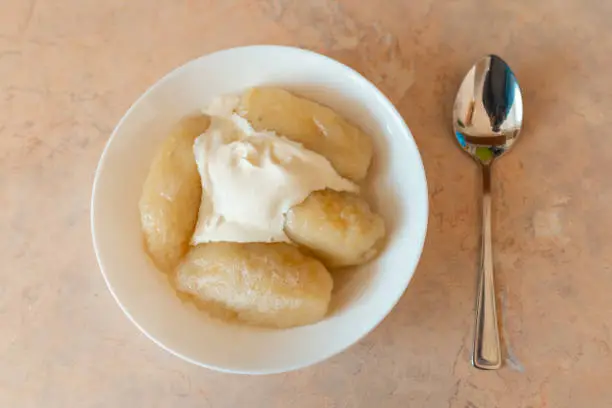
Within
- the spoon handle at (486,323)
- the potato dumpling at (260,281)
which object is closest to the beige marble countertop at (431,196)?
the spoon handle at (486,323)

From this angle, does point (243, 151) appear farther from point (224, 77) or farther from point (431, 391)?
point (431, 391)

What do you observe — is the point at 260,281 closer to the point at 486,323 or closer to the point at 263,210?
the point at 263,210

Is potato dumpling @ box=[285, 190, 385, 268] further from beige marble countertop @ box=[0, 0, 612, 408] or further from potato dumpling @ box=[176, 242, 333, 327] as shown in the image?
beige marble countertop @ box=[0, 0, 612, 408]

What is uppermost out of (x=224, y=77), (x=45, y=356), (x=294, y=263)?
(x=224, y=77)

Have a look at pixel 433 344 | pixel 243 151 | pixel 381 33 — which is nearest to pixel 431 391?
pixel 433 344

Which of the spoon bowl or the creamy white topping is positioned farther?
the spoon bowl

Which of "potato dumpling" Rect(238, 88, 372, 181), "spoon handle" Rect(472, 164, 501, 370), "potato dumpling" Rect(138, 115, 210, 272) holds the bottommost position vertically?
"spoon handle" Rect(472, 164, 501, 370)

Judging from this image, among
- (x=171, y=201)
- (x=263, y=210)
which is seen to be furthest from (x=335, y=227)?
(x=171, y=201)

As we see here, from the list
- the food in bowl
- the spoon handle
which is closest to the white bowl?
the food in bowl
